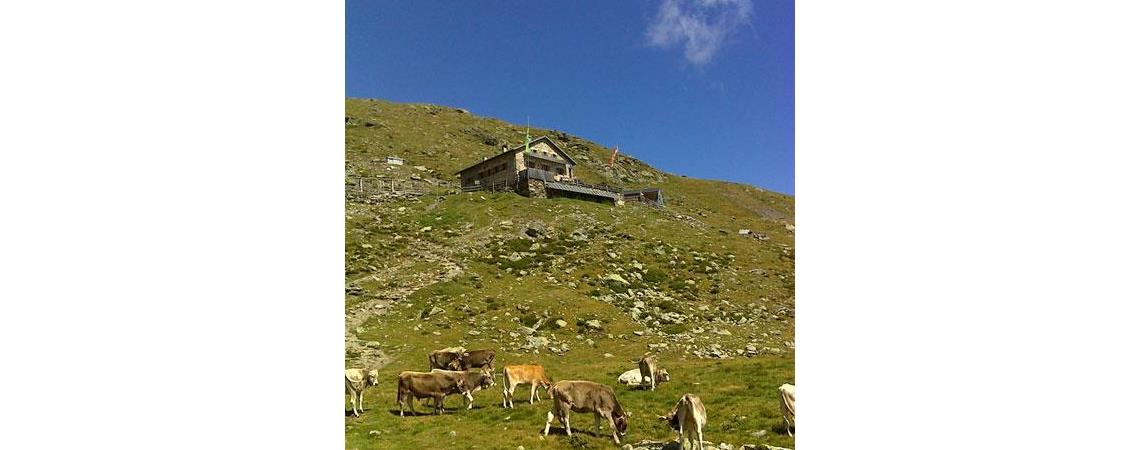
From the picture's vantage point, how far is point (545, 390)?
12.2 meters

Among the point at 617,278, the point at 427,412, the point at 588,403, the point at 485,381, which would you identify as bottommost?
the point at 427,412

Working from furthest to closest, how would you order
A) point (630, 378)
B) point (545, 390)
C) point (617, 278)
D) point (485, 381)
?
point (617, 278), point (630, 378), point (485, 381), point (545, 390)

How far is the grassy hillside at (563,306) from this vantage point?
33.3 ft

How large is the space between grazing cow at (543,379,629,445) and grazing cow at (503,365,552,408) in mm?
2037

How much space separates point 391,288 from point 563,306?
7.71 metres

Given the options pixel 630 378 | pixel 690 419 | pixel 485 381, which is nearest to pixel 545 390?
pixel 485 381

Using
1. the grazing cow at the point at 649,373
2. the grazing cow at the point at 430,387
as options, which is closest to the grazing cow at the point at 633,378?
the grazing cow at the point at 649,373

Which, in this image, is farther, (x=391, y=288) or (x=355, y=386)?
(x=391, y=288)

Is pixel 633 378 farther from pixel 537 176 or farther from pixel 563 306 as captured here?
pixel 537 176

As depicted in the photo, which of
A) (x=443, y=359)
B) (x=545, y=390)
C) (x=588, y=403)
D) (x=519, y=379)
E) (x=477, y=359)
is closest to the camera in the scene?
(x=588, y=403)

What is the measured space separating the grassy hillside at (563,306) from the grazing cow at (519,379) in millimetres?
270
